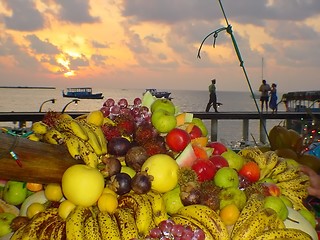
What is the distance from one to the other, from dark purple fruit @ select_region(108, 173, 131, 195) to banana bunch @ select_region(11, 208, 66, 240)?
0.26 meters

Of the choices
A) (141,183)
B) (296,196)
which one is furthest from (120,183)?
(296,196)

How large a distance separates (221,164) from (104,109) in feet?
2.55

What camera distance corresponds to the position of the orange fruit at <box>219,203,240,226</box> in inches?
75.8

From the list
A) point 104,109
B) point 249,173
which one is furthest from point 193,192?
point 104,109

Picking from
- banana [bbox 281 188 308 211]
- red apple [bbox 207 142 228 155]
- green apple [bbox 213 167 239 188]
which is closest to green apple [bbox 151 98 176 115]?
red apple [bbox 207 142 228 155]

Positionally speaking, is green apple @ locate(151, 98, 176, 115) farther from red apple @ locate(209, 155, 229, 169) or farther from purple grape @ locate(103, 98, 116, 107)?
red apple @ locate(209, 155, 229, 169)

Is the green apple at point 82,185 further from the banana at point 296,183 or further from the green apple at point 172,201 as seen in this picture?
the banana at point 296,183

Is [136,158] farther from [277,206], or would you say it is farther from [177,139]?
[277,206]

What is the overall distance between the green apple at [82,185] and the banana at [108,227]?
0.09m

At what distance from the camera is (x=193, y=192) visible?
1.96 metres

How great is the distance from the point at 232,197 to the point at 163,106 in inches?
29.6

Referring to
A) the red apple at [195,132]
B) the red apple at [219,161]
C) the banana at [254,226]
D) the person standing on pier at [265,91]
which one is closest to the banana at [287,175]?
the red apple at [219,161]

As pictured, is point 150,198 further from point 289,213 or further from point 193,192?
point 289,213

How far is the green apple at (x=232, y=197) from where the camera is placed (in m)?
1.99
